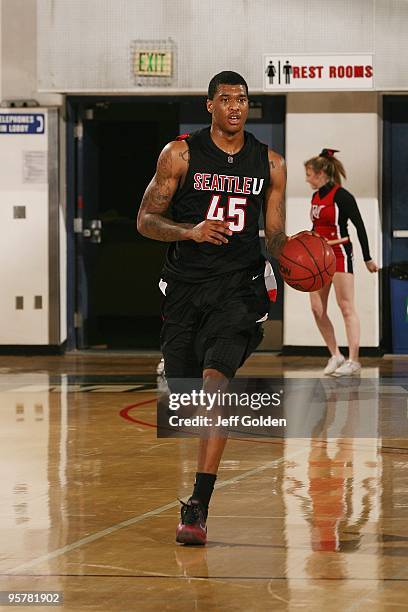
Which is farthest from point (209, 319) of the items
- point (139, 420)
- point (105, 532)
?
point (139, 420)

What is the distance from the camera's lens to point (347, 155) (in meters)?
14.6

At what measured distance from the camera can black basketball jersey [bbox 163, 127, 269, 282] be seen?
19.7 feet

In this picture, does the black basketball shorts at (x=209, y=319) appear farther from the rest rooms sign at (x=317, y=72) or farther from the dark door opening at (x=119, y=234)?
the dark door opening at (x=119, y=234)

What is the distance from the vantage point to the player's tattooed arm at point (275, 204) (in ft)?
20.1

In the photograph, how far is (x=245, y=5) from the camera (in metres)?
14.3

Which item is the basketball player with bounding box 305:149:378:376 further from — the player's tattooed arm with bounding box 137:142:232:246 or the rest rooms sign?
the player's tattooed arm with bounding box 137:142:232:246

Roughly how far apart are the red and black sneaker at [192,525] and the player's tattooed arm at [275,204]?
1.28m

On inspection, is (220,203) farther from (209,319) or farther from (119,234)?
(119,234)

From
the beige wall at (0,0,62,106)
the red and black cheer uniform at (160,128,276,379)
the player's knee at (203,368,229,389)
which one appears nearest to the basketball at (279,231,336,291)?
the red and black cheer uniform at (160,128,276,379)

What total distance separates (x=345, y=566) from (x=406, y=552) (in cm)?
37

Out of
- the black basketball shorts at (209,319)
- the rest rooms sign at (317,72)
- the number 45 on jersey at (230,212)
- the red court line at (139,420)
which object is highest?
the rest rooms sign at (317,72)

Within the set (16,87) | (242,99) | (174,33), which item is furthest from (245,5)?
(242,99)

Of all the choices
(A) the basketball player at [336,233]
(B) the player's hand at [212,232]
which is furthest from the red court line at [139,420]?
(B) the player's hand at [212,232]

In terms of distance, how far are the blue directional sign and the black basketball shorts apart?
913cm
